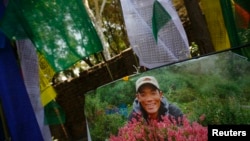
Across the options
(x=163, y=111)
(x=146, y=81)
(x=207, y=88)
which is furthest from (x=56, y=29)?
(x=207, y=88)

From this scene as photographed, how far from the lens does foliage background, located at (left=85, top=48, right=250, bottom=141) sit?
1.99 m

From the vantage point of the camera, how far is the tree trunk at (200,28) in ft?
10.7

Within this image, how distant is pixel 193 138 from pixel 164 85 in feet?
1.24

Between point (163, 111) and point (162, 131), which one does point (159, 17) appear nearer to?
point (163, 111)

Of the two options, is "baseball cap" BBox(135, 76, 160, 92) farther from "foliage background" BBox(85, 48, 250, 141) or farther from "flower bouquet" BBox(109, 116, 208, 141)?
"flower bouquet" BBox(109, 116, 208, 141)

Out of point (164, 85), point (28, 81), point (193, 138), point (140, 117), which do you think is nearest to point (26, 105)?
point (28, 81)

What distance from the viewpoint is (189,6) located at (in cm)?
362

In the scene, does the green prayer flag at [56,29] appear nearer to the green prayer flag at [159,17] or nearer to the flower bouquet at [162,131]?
the green prayer flag at [159,17]

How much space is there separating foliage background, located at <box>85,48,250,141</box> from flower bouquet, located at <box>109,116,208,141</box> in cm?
5

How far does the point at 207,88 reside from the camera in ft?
6.87

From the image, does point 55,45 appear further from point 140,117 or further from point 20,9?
point 140,117

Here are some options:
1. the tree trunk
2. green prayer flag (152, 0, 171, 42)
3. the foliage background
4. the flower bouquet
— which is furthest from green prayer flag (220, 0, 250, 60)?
the flower bouquet

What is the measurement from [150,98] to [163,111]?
133 millimetres

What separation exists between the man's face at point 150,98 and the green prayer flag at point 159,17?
0.69 m
